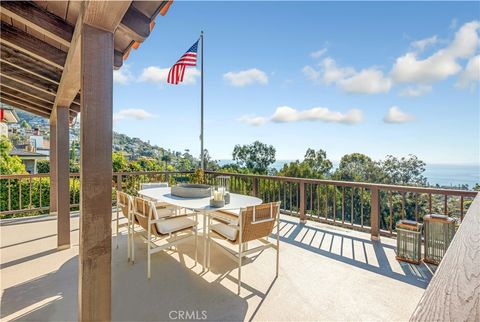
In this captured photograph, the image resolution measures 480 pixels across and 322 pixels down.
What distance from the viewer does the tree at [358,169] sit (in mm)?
18328

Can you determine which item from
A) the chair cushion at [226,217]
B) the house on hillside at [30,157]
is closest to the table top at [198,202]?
the chair cushion at [226,217]

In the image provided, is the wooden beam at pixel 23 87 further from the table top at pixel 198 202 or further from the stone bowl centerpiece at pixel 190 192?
the stone bowl centerpiece at pixel 190 192

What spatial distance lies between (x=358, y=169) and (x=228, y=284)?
18.9 meters

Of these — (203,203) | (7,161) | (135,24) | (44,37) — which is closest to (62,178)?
(44,37)

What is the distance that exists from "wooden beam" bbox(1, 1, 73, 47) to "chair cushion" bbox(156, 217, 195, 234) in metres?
2.04

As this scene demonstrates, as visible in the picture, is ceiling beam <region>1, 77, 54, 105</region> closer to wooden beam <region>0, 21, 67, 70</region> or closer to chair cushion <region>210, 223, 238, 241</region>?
wooden beam <region>0, 21, 67, 70</region>

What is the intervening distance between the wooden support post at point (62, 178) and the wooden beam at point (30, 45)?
1.27 metres

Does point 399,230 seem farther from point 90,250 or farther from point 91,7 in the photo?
point 91,7

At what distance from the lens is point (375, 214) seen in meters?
3.98

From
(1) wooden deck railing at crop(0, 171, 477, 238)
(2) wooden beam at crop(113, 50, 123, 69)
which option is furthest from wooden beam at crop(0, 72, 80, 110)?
(1) wooden deck railing at crop(0, 171, 477, 238)

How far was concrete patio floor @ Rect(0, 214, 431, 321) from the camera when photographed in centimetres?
217

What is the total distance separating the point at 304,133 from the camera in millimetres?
23891

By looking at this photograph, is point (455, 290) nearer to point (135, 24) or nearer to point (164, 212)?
point (135, 24)

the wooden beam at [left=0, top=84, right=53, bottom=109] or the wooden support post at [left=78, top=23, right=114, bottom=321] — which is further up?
the wooden beam at [left=0, top=84, right=53, bottom=109]
